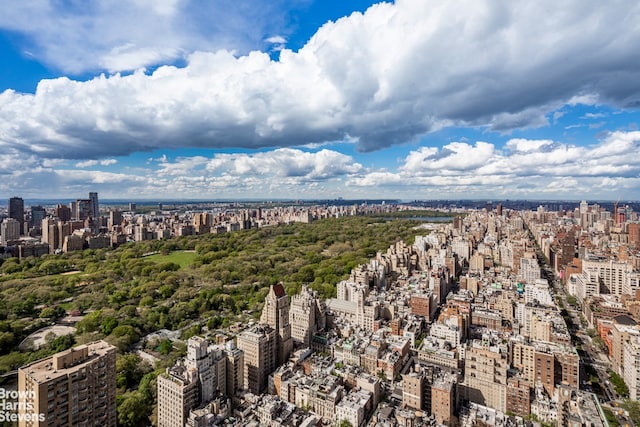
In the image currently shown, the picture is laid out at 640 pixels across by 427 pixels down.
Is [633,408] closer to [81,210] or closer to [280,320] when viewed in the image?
[280,320]

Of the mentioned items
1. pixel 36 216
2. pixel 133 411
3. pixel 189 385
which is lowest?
pixel 133 411

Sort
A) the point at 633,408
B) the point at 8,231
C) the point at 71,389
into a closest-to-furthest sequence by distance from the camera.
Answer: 1. the point at 71,389
2. the point at 633,408
3. the point at 8,231

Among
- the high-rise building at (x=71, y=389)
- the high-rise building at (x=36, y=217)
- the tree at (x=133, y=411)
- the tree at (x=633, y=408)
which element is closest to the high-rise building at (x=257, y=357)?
the tree at (x=133, y=411)

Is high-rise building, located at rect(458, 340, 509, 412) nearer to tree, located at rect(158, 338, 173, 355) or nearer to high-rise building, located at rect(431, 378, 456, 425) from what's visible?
high-rise building, located at rect(431, 378, 456, 425)

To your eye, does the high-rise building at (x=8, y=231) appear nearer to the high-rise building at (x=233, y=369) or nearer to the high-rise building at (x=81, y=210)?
the high-rise building at (x=81, y=210)

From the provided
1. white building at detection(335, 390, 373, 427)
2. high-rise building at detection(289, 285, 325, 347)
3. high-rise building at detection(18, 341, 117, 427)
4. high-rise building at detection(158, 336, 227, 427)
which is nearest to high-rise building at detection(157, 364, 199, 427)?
high-rise building at detection(158, 336, 227, 427)

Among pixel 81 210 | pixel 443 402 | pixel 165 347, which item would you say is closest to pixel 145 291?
pixel 165 347
